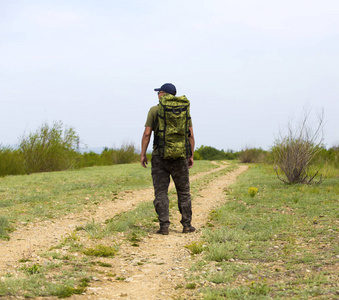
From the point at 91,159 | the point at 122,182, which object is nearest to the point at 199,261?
the point at 122,182

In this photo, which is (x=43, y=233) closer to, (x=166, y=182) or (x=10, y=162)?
(x=166, y=182)

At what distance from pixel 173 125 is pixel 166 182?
1120 millimetres

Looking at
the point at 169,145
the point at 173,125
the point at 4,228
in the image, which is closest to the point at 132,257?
the point at 169,145

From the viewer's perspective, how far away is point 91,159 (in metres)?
37.8

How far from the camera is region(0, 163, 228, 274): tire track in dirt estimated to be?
173 inches

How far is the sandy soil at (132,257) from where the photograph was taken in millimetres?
3453

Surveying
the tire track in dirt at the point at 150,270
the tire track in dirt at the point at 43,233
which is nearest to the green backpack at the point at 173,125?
the tire track in dirt at the point at 150,270

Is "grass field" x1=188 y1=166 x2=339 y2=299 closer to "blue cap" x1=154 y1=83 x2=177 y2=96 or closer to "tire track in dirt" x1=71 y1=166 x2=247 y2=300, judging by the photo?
"tire track in dirt" x1=71 y1=166 x2=247 y2=300

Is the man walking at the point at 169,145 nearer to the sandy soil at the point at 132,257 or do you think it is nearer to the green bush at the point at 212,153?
the sandy soil at the point at 132,257

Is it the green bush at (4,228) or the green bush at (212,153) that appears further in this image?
the green bush at (212,153)

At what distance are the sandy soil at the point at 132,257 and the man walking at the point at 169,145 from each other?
59 centimetres

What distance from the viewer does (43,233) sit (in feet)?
19.2

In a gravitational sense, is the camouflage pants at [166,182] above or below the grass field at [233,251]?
above

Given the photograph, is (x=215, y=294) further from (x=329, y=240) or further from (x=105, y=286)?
(x=329, y=240)
